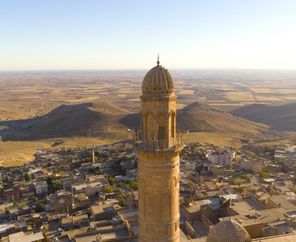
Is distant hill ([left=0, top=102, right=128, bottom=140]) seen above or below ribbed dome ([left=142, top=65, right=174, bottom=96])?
below

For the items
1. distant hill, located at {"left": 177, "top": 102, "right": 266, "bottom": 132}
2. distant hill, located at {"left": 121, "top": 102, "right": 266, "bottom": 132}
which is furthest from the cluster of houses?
distant hill, located at {"left": 177, "top": 102, "right": 266, "bottom": 132}

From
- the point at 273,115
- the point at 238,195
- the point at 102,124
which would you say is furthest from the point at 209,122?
the point at 238,195

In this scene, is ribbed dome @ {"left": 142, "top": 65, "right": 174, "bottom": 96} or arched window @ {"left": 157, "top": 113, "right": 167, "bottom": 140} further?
arched window @ {"left": 157, "top": 113, "right": 167, "bottom": 140}

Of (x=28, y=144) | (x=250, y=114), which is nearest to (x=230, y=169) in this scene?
(x=28, y=144)

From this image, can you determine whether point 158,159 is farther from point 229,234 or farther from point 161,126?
point 229,234

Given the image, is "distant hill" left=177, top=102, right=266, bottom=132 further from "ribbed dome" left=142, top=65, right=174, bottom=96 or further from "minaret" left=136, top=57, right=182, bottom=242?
"ribbed dome" left=142, top=65, right=174, bottom=96

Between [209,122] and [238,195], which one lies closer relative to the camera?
[238,195]
